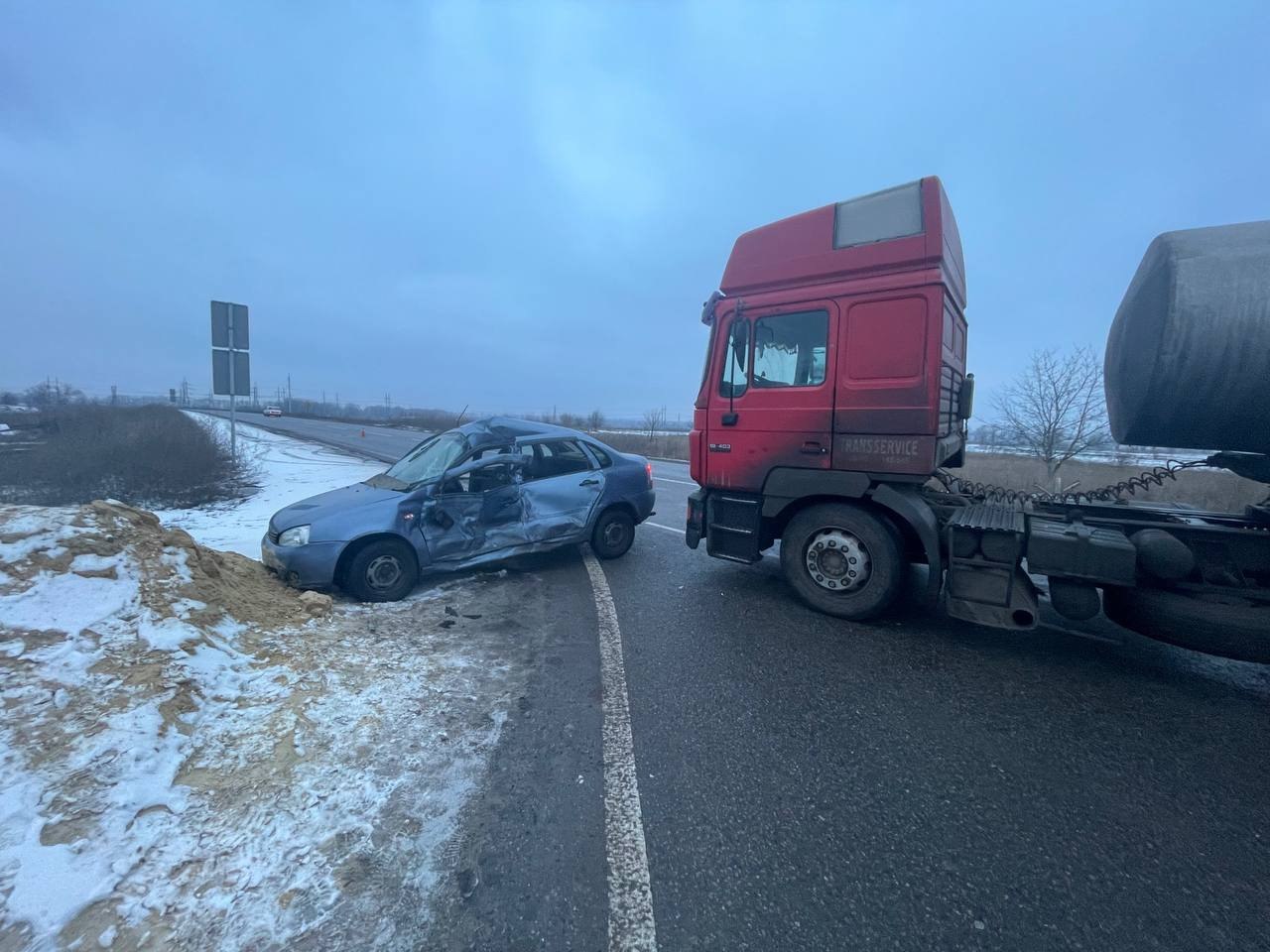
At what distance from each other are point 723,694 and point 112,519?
4.36m

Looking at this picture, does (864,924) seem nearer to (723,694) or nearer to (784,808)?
(784,808)

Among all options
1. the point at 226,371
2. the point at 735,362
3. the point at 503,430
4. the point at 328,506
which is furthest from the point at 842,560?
the point at 226,371

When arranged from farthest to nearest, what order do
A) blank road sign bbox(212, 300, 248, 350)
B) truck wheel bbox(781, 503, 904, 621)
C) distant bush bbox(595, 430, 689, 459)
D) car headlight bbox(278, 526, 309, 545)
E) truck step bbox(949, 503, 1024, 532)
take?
distant bush bbox(595, 430, 689, 459)
blank road sign bbox(212, 300, 248, 350)
car headlight bbox(278, 526, 309, 545)
truck wheel bbox(781, 503, 904, 621)
truck step bbox(949, 503, 1024, 532)

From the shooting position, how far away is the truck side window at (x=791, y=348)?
4492 millimetres

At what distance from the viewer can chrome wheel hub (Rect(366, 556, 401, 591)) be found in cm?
475

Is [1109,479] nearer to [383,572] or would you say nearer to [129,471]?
[383,572]

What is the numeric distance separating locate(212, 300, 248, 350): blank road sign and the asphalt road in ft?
33.6

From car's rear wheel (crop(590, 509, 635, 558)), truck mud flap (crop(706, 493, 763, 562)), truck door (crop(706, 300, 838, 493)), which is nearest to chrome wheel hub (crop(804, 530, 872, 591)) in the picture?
truck mud flap (crop(706, 493, 763, 562))

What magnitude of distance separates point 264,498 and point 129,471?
3.16 m

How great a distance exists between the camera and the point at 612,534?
6398mm

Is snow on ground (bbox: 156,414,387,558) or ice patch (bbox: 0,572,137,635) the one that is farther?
snow on ground (bbox: 156,414,387,558)

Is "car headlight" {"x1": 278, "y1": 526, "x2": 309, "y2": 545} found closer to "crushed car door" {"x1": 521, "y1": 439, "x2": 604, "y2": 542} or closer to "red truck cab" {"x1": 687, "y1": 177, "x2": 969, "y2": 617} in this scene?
"crushed car door" {"x1": 521, "y1": 439, "x2": 604, "y2": 542}

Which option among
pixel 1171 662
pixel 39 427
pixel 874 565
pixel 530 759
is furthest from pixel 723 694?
pixel 39 427

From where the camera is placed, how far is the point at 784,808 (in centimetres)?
237
